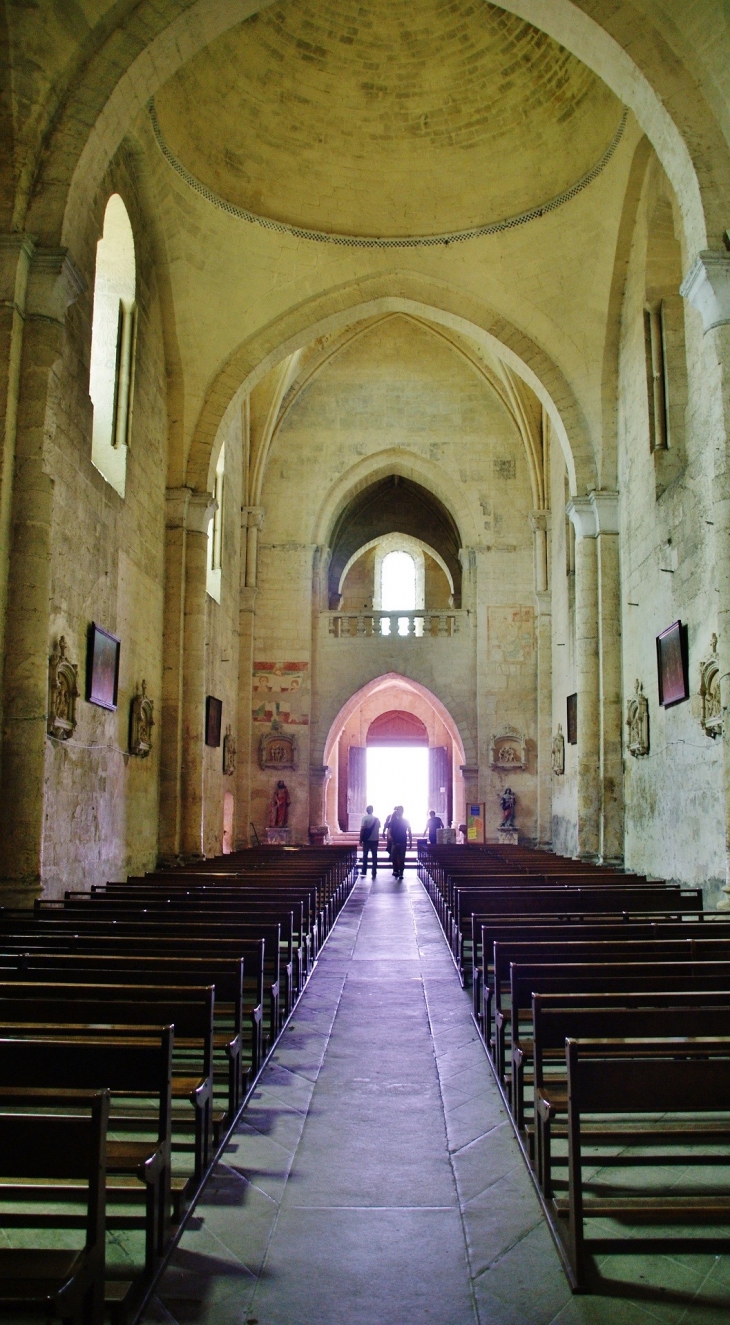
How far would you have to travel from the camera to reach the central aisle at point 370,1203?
3117 millimetres

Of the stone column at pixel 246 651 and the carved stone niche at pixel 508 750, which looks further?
the carved stone niche at pixel 508 750

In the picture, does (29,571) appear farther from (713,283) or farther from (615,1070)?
(615,1070)

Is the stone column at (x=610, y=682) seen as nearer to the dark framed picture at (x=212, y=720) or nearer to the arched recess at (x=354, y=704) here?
the dark framed picture at (x=212, y=720)

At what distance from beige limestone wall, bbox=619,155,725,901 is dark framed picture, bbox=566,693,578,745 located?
2.98 meters

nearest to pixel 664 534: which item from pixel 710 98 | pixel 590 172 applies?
pixel 710 98

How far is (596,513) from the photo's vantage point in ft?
49.0

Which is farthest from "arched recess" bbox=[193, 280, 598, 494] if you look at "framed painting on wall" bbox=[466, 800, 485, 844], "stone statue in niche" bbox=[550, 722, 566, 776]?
"framed painting on wall" bbox=[466, 800, 485, 844]

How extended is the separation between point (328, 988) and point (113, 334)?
8631 mm

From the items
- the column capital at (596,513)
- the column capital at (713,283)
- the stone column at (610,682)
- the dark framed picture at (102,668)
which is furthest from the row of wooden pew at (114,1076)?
the column capital at (596,513)

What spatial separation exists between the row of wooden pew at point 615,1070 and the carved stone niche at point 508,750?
14.7m

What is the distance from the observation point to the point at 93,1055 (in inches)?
128

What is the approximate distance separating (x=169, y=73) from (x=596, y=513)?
8.09m

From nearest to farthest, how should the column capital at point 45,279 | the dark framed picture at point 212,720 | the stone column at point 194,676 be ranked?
the column capital at point 45,279 < the stone column at point 194,676 < the dark framed picture at point 212,720

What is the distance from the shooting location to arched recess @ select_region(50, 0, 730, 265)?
29.5 ft
